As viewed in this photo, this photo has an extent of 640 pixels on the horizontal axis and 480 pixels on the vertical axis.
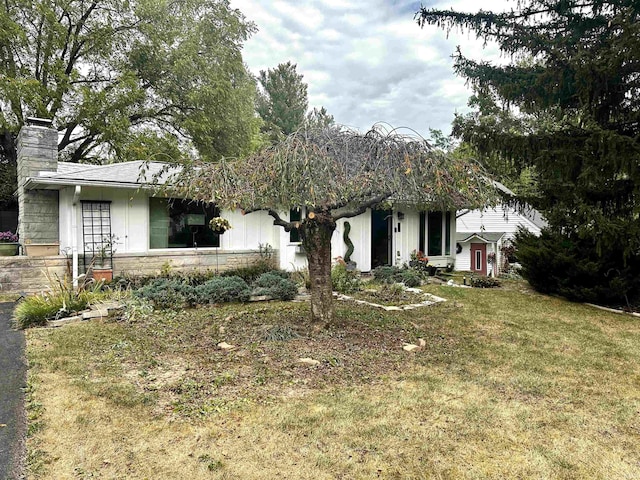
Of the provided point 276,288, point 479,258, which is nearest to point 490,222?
point 479,258

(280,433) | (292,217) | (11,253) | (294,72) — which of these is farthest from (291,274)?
(294,72)

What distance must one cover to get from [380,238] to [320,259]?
7518 millimetres

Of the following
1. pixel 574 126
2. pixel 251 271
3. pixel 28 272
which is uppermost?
pixel 574 126

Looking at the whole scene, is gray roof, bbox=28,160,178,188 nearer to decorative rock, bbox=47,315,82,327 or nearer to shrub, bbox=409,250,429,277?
decorative rock, bbox=47,315,82,327

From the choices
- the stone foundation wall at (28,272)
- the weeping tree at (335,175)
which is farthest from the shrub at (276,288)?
the stone foundation wall at (28,272)

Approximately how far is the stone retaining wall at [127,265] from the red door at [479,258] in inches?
291

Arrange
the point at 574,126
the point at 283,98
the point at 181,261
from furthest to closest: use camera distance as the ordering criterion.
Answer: the point at 283,98
the point at 181,261
the point at 574,126

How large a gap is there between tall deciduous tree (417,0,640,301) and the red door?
519 cm

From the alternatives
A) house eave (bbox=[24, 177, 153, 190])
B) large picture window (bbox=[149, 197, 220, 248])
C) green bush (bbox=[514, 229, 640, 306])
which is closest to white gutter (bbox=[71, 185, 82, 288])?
house eave (bbox=[24, 177, 153, 190])

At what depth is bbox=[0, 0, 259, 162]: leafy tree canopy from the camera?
46.0ft

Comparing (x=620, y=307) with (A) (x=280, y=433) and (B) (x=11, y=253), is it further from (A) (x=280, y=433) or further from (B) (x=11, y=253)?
(B) (x=11, y=253)

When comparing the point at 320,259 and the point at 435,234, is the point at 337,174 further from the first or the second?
the point at 435,234

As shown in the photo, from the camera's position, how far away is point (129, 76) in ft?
48.6

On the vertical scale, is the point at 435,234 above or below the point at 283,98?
below
